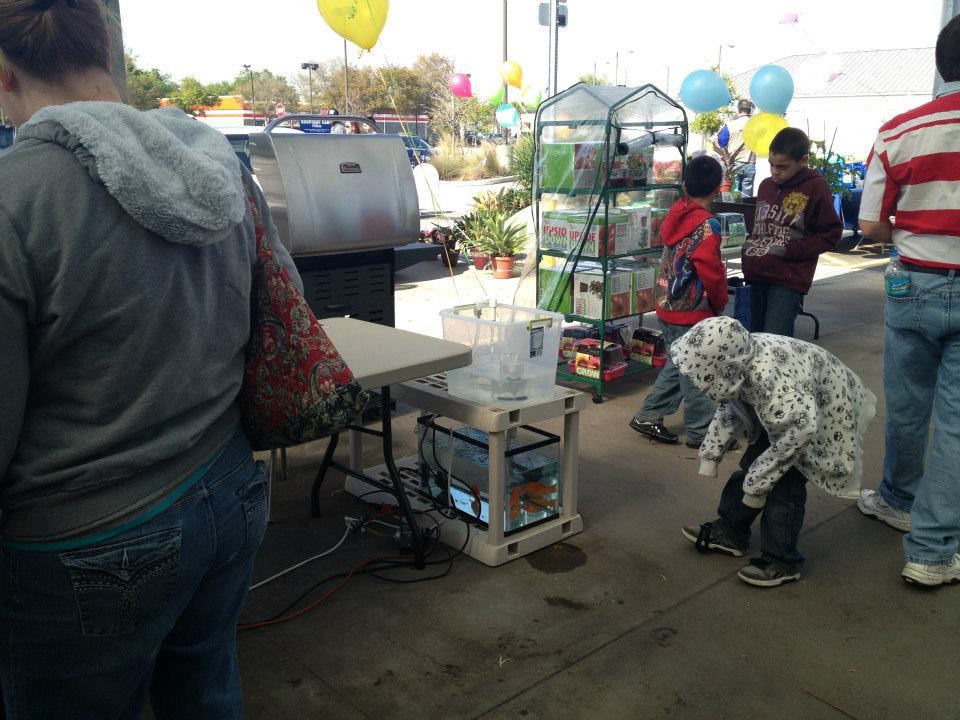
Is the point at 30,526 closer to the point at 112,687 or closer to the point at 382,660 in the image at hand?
the point at 112,687

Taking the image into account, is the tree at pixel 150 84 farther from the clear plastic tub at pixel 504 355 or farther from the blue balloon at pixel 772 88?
the clear plastic tub at pixel 504 355

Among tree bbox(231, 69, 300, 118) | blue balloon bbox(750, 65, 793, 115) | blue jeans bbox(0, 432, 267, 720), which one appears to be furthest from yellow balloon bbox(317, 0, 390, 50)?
tree bbox(231, 69, 300, 118)

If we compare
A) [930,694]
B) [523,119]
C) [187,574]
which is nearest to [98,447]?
[187,574]

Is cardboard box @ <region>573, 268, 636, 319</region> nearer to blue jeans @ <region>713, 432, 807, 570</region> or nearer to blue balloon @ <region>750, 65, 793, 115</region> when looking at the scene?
blue jeans @ <region>713, 432, 807, 570</region>

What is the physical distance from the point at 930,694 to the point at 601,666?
995mm

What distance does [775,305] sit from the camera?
5.20 m

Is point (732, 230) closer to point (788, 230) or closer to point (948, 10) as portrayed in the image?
point (948, 10)

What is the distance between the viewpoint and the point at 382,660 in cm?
275

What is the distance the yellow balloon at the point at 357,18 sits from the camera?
209 inches

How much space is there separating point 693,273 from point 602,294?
0.92 meters

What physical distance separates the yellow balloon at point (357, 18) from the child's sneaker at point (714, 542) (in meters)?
3.78

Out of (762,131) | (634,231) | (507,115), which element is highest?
(507,115)

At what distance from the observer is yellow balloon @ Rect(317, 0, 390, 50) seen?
5305mm

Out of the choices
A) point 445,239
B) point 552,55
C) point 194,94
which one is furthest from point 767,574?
point 194,94
